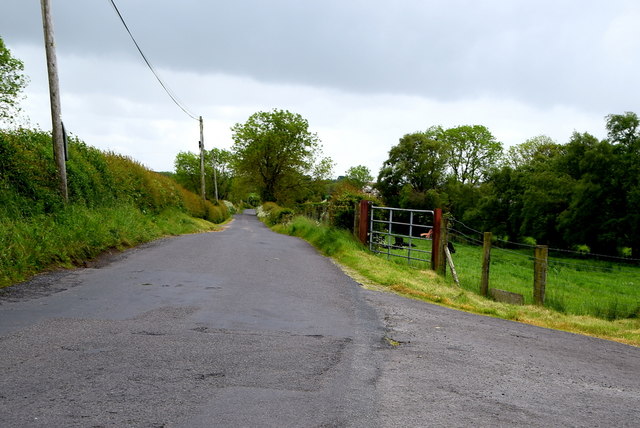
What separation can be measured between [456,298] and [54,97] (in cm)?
1163

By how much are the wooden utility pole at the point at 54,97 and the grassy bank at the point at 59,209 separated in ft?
0.95

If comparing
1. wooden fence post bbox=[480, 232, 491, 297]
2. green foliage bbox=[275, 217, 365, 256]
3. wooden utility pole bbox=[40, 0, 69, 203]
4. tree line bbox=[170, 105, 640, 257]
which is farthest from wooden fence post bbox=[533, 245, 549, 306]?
tree line bbox=[170, 105, 640, 257]

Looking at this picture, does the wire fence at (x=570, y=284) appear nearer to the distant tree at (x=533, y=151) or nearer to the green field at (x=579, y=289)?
the green field at (x=579, y=289)

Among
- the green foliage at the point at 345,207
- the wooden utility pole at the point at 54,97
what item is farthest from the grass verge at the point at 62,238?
the green foliage at the point at 345,207

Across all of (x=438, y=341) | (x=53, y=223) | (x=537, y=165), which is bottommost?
(x=438, y=341)

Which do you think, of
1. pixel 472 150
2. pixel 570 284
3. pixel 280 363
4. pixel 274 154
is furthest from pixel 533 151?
pixel 280 363

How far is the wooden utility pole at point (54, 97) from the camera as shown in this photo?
1306 centimetres

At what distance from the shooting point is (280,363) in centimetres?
462

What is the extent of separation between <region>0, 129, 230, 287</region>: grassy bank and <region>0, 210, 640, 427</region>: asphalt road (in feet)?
4.27

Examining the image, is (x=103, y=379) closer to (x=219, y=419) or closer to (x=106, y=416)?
(x=106, y=416)

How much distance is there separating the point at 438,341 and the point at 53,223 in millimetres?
9362

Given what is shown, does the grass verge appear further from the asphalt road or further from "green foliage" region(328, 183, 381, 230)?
"green foliage" region(328, 183, 381, 230)

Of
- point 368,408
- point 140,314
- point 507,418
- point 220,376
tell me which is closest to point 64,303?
point 140,314

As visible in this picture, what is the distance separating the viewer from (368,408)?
12.1 ft
